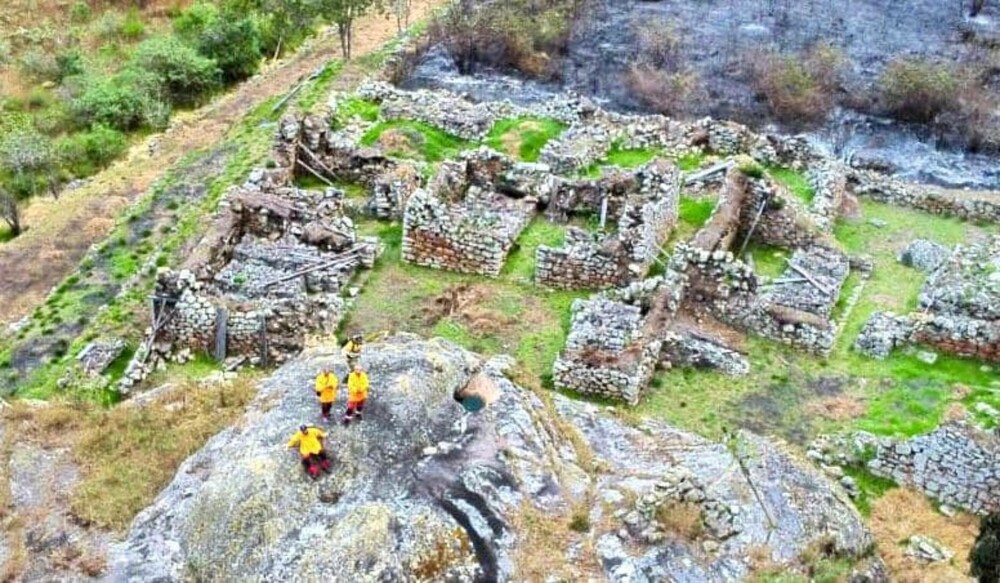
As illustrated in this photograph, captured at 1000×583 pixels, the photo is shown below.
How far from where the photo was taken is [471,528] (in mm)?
11906

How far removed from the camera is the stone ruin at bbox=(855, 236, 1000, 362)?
1877 cm

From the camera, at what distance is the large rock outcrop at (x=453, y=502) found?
11.5 m

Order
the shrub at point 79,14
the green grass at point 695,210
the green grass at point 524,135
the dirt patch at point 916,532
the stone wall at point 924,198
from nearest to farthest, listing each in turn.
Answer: the dirt patch at point 916,532 → the green grass at point 695,210 → the stone wall at point 924,198 → the green grass at point 524,135 → the shrub at point 79,14

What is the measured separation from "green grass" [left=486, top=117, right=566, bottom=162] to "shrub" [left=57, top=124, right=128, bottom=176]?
10931 millimetres

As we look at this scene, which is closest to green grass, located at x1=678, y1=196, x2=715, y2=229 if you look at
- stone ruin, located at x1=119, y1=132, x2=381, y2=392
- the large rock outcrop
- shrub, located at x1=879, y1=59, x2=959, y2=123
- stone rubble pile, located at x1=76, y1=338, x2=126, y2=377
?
stone ruin, located at x1=119, y1=132, x2=381, y2=392

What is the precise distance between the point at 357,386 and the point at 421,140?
1454 centimetres

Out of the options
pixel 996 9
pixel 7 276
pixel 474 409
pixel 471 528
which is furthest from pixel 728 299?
pixel 996 9

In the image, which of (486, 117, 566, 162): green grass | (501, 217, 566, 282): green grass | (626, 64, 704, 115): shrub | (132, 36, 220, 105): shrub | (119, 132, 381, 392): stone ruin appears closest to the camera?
(119, 132, 381, 392): stone ruin

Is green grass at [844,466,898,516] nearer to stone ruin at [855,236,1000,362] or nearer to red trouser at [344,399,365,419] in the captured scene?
stone ruin at [855,236,1000,362]

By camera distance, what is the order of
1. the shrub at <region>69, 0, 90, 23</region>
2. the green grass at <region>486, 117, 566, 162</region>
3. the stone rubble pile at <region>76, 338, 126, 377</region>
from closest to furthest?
the stone rubble pile at <region>76, 338, 126, 377</region> → the green grass at <region>486, 117, 566, 162</region> → the shrub at <region>69, 0, 90, 23</region>

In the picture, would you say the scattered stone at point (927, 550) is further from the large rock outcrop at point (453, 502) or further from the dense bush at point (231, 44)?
the dense bush at point (231, 44)

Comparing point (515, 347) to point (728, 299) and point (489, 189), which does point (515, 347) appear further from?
point (489, 189)

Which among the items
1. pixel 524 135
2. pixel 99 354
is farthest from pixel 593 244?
pixel 99 354

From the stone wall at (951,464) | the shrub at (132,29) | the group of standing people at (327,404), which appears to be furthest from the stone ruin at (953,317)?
the shrub at (132,29)
